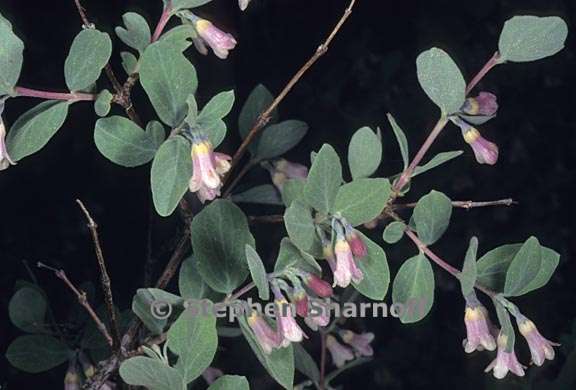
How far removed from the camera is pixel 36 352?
2.97 feet

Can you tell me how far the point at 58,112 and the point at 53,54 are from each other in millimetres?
529

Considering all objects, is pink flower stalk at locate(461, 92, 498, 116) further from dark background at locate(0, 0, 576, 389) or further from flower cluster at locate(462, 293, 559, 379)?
dark background at locate(0, 0, 576, 389)

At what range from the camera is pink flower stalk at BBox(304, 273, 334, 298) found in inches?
28.3

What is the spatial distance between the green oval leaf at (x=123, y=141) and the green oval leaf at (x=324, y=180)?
140mm

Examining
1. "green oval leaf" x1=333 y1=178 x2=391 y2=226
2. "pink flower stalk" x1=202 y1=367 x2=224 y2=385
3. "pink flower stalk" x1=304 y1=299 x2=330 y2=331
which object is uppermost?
"green oval leaf" x1=333 y1=178 x2=391 y2=226

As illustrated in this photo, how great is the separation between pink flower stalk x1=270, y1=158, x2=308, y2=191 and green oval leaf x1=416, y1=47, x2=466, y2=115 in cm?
24

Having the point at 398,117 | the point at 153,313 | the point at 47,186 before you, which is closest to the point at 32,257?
the point at 47,186

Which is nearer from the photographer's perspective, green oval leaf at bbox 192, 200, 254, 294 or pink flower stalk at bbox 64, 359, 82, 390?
green oval leaf at bbox 192, 200, 254, 294

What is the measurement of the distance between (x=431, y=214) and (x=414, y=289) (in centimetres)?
Result: 7

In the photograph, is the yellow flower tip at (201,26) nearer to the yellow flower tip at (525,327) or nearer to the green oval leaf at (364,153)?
the green oval leaf at (364,153)

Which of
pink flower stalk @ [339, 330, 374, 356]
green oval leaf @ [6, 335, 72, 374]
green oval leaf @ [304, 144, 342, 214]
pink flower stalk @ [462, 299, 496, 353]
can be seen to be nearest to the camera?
green oval leaf @ [304, 144, 342, 214]

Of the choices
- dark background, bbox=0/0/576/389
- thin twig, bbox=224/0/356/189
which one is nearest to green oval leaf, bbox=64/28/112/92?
thin twig, bbox=224/0/356/189

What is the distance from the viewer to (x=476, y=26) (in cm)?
148

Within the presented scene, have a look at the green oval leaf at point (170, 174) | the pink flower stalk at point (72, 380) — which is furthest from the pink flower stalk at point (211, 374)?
the green oval leaf at point (170, 174)
